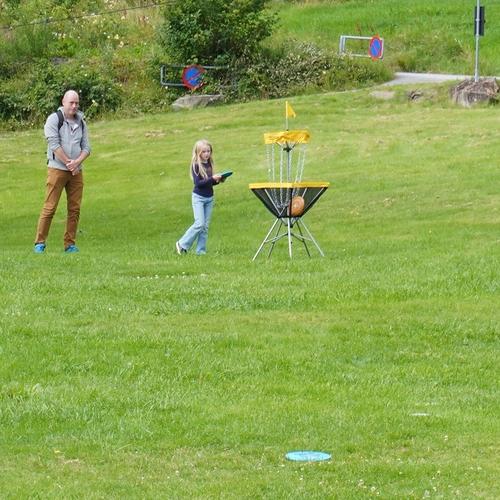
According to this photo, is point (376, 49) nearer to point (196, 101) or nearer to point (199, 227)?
point (196, 101)

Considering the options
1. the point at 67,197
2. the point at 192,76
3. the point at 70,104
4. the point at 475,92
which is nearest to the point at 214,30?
the point at 192,76

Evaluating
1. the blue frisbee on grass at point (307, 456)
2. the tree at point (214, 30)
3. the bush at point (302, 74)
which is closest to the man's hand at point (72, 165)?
the blue frisbee on grass at point (307, 456)

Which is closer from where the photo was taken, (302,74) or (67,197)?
(67,197)

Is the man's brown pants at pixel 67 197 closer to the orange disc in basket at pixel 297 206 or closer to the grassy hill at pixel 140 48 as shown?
the orange disc in basket at pixel 297 206

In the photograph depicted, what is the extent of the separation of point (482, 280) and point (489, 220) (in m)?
5.26

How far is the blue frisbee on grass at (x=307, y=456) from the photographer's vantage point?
7473mm

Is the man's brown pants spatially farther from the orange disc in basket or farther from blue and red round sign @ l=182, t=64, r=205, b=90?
blue and red round sign @ l=182, t=64, r=205, b=90

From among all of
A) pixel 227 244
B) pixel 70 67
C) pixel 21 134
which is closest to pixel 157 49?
pixel 70 67

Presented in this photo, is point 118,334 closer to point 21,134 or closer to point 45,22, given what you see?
point 21,134

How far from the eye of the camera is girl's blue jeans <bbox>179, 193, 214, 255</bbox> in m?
16.7

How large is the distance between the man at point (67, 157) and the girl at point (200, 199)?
1.49 meters

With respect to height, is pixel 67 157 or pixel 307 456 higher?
pixel 67 157

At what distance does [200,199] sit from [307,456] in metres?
9.54

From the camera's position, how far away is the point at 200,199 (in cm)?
1684
